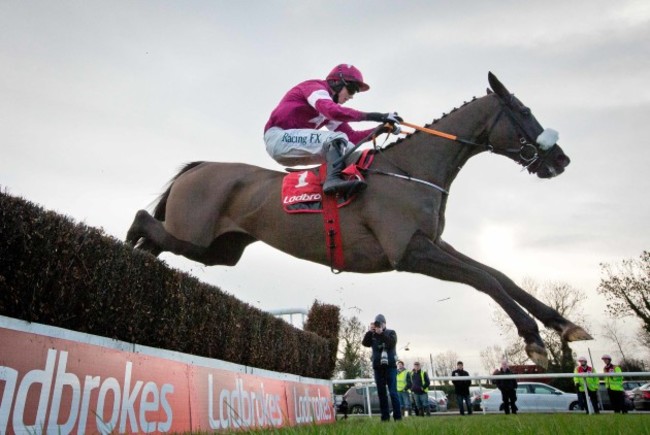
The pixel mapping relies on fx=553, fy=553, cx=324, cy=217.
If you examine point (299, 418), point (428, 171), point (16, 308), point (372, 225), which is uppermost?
point (428, 171)

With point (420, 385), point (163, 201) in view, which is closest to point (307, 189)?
point (163, 201)

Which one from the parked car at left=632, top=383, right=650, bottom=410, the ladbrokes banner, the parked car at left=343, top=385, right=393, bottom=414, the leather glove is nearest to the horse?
the leather glove

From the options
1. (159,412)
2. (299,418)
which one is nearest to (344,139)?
(159,412)

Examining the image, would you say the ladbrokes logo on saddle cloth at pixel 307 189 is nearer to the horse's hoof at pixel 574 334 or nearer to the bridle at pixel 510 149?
the bridle at pixel 510 149

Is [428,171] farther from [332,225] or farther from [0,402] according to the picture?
[0,402]

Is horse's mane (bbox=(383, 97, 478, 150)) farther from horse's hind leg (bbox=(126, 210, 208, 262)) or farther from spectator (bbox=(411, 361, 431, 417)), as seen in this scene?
spectator (bbox=(411, 361, 431, 417))

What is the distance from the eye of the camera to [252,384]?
7223mm

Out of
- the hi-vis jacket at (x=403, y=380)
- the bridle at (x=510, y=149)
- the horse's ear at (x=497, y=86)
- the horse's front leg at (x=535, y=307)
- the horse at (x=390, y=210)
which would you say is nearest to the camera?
the horse's front leg at (x=535, y=307)

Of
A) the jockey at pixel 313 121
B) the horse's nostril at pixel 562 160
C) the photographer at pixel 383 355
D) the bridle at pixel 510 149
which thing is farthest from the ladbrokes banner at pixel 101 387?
the photographer at pixel 383 355

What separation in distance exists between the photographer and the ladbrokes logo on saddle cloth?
17.3ft

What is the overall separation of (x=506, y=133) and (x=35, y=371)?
A: 4661mm

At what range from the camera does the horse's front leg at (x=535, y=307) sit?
4.37 metres

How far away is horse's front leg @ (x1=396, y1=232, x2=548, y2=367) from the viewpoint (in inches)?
172

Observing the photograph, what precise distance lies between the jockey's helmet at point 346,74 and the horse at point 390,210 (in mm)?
795
